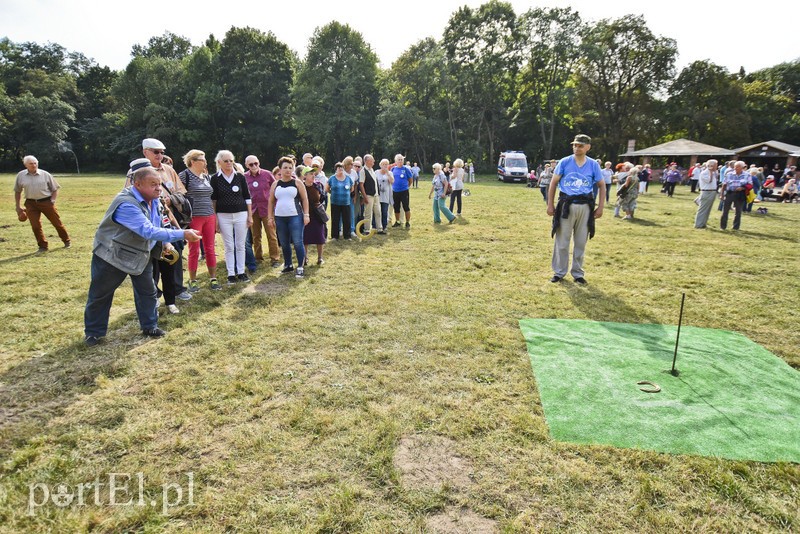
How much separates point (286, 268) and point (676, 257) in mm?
7852

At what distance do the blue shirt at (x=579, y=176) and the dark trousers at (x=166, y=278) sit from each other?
5777 mm

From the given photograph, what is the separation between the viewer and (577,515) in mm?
2400

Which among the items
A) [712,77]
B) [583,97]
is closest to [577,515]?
[583,97]

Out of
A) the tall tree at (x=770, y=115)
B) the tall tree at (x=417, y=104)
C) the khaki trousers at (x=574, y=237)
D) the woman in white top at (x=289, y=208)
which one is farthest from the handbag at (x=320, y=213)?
the tall tree at (x=770, y=115)

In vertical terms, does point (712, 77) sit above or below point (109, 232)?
above

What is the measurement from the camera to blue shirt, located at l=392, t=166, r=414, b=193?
1125 cm

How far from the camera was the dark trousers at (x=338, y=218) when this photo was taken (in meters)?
9.68

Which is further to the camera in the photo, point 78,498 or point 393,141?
point 393,141

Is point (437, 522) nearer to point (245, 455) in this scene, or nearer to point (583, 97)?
point (245, 455)

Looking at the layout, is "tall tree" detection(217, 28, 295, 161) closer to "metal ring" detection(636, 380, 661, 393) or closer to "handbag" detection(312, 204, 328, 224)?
"handbag" detection(312, 204, 328, 224)

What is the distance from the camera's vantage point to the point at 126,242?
423cm

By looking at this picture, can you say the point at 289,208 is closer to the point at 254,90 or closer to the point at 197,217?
the point at 197,217

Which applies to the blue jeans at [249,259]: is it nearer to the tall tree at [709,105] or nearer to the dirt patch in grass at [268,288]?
the dirt patch in grass at [268,288]

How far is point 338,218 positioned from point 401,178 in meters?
2.35
